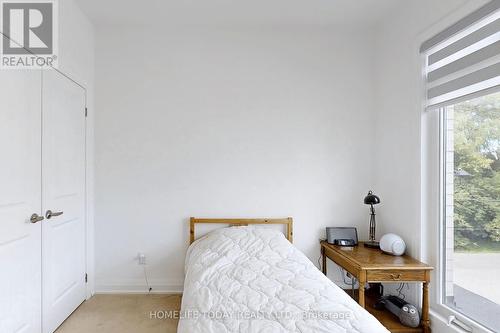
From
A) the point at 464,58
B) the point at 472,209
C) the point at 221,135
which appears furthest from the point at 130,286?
the point at 464,58

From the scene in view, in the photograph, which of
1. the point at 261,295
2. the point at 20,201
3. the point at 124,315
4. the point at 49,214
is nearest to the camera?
the point at 261,295

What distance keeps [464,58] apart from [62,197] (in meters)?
3.08

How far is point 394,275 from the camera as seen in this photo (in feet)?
6.86

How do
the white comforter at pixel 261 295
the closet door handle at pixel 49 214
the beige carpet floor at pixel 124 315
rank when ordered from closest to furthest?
1. the white comforter at pixel 261 295
2. the closet door handle at pixel 49 214
3. the beige carpet floor at pixel 124 315

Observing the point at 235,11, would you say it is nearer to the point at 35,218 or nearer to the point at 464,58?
the point at 464,58

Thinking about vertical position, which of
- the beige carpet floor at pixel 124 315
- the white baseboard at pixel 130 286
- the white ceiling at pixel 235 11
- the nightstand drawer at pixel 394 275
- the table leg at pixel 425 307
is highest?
the white ceiling at pixel 235 11

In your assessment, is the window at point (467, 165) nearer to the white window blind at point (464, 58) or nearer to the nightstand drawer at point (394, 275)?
the white window blind at point (464, 58)

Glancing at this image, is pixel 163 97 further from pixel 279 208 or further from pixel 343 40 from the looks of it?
Answer: pixel 343 40

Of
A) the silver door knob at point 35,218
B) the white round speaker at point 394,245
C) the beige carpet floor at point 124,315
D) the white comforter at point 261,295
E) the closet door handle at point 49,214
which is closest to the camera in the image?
the white comforter at point 261,295

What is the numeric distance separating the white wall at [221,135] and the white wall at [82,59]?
0.08 metres

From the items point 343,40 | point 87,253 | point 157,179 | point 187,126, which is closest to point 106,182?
point 157,179

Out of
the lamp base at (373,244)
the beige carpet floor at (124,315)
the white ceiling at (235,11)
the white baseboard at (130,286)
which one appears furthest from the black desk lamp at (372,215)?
the white baseboard at (130,286)

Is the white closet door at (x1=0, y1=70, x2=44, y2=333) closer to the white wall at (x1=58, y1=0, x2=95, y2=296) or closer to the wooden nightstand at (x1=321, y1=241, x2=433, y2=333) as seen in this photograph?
the white wall at (x1=58, y1=0, x2=95, y2=296)

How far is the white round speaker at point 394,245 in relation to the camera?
235 centimetres
